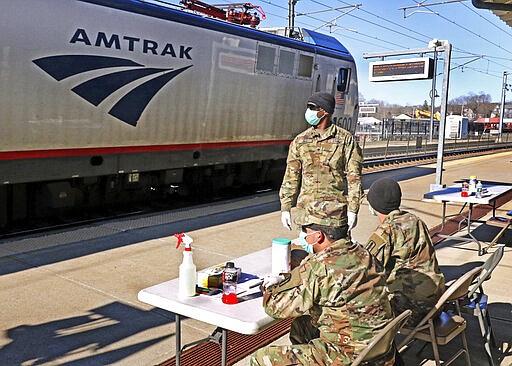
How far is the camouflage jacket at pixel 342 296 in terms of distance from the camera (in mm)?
2613

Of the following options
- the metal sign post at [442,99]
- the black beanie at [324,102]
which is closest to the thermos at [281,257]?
the black beanie at [324,102]

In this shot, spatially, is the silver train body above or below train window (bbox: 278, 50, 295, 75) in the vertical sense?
below

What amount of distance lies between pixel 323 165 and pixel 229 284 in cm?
219

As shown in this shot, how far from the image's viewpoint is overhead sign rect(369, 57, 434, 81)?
1385 centimetres

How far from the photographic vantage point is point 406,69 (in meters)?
14.7

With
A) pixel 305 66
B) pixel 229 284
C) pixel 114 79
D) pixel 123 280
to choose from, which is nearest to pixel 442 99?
pixel 305 66

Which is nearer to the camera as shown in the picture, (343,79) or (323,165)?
(323,165)

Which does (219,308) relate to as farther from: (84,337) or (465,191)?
(465,191)

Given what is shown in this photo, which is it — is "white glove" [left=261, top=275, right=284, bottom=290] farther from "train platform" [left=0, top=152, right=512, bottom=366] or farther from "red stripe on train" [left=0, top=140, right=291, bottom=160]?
"red stripe on train" [left=0, top=140, right=291, bottom=160]

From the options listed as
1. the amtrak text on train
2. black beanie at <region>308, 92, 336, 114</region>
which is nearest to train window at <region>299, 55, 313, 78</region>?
the amtrak text on train

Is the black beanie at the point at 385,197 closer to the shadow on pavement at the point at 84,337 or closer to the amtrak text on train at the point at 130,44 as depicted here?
the shadow on pavement at the point at 84,337

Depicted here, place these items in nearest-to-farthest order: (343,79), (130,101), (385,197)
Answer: (385,197), (130,101), (343,79)

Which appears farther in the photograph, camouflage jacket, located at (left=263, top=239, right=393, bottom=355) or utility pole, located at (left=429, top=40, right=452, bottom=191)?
utility pole, located at (left=429, top=40, right=452, bottom=191)

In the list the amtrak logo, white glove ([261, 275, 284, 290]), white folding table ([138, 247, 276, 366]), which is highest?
the amtrak logo
